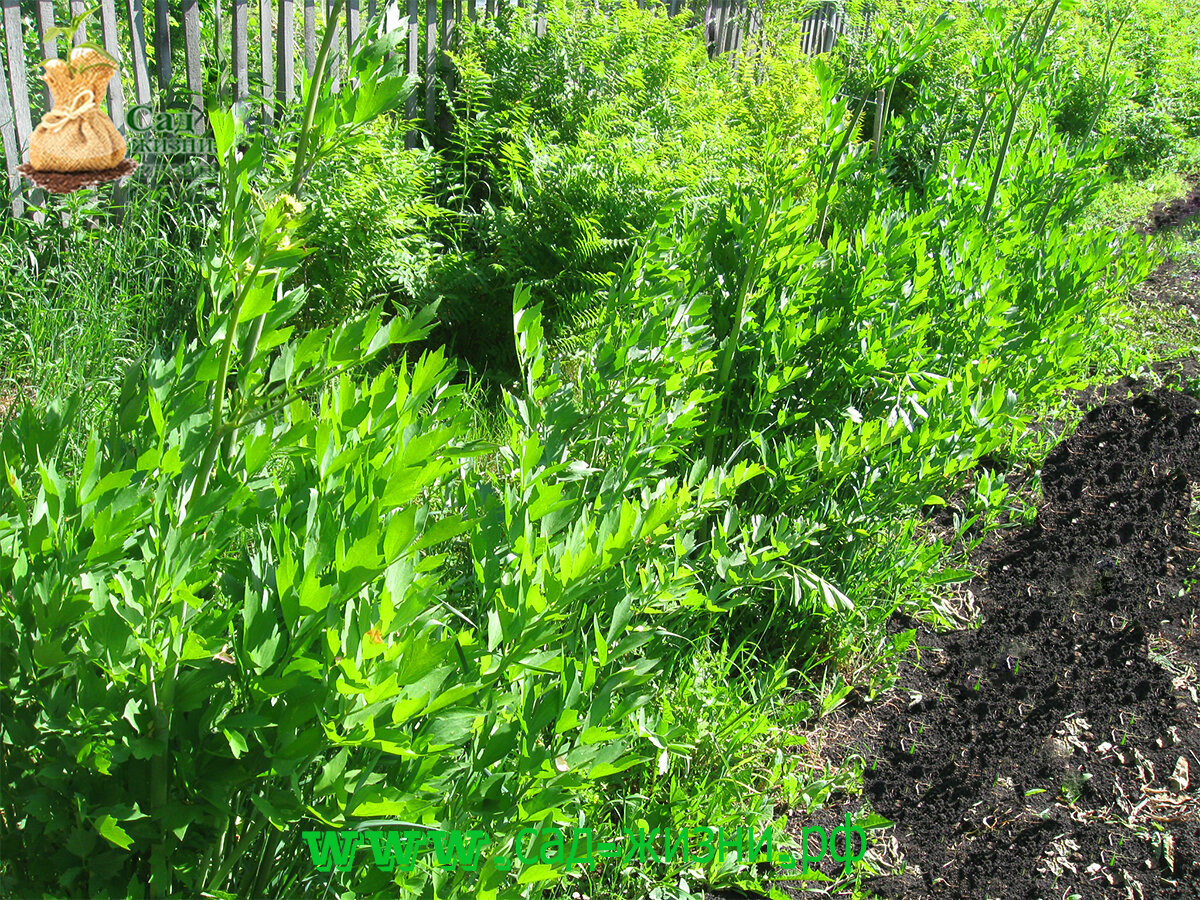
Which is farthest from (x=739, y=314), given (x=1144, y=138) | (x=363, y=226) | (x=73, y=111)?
(x=1144, y=138)

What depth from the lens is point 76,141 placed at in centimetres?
362

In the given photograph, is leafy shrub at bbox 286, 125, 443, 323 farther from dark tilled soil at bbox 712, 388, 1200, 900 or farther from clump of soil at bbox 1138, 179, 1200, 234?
clump of soil at bbox 1138, 179, 1200, 234

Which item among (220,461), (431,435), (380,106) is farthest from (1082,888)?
(380,106)

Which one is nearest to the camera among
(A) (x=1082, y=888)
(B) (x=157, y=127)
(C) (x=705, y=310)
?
(A) (x=1082, y=888)

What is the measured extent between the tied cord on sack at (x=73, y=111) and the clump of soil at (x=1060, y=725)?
3.30m

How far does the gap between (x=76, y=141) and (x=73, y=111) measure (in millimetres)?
293

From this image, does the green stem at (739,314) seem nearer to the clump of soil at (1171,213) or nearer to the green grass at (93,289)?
the green grass at (93,289)

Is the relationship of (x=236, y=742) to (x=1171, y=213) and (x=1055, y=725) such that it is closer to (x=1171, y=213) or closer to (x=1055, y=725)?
(x=1055, y=725)

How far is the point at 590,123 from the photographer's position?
4582mm

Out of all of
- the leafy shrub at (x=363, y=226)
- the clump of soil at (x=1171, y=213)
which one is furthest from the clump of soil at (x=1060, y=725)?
the clump of soil at (x=1171, y=213)

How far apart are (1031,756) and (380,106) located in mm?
2359

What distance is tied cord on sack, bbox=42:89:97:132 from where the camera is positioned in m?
3.32

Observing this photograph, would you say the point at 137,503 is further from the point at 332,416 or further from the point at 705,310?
the point at 705,310

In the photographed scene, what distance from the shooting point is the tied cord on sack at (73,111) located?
10.9 ft
